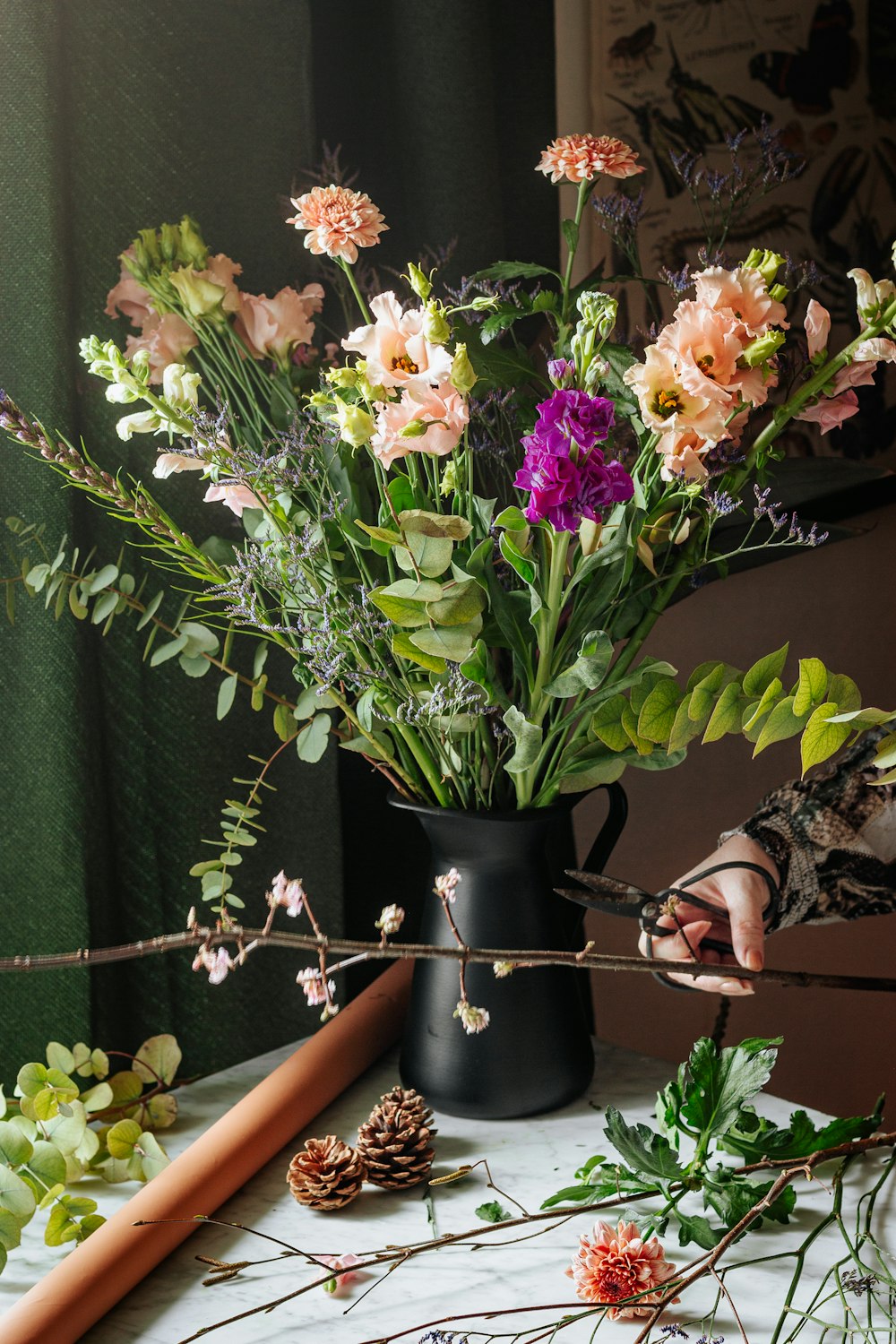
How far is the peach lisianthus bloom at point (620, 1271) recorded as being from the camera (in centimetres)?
58

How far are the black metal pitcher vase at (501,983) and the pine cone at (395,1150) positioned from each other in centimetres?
6

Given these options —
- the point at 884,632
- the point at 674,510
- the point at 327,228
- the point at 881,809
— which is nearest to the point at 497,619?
the point at 674,510

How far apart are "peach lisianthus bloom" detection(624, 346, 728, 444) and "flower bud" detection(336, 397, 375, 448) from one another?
0.13m

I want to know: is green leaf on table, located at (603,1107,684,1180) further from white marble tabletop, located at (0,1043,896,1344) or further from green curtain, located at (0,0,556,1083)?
green curtain, located at (0,0,556,1083)

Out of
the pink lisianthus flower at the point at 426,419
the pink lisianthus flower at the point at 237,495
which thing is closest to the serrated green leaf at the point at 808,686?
the pink lisianthus flower at the point at 426,419

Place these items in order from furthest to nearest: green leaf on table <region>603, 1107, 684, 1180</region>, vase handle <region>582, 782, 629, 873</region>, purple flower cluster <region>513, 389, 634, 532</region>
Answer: vase handle <region>582, 782, 629, 873</region> → green leaf on table <region>603, 1107, 684, 1180</region> → purple flower cluster <region>513, 389, 634, 532</region>

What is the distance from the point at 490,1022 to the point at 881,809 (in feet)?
1.07

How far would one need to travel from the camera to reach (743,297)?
58 cm

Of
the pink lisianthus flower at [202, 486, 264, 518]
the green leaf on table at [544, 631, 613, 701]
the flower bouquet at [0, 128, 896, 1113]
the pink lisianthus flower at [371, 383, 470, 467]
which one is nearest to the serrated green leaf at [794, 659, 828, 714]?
the flower bouquet at [0, 128, 896, 1113]

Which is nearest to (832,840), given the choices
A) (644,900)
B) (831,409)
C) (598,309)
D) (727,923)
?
(727,923)

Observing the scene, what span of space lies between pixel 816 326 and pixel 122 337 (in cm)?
51

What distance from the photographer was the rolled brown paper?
1.84ft

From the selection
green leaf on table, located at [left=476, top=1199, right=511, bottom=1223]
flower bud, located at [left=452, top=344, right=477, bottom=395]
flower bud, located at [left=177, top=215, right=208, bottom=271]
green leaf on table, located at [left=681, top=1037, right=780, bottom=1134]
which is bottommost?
green leaf on table, located at [left=476, top=1199, right=511, bottom=1223]

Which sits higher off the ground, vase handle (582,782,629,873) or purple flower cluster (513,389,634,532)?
purple flower cluster (513,389,634,532)
